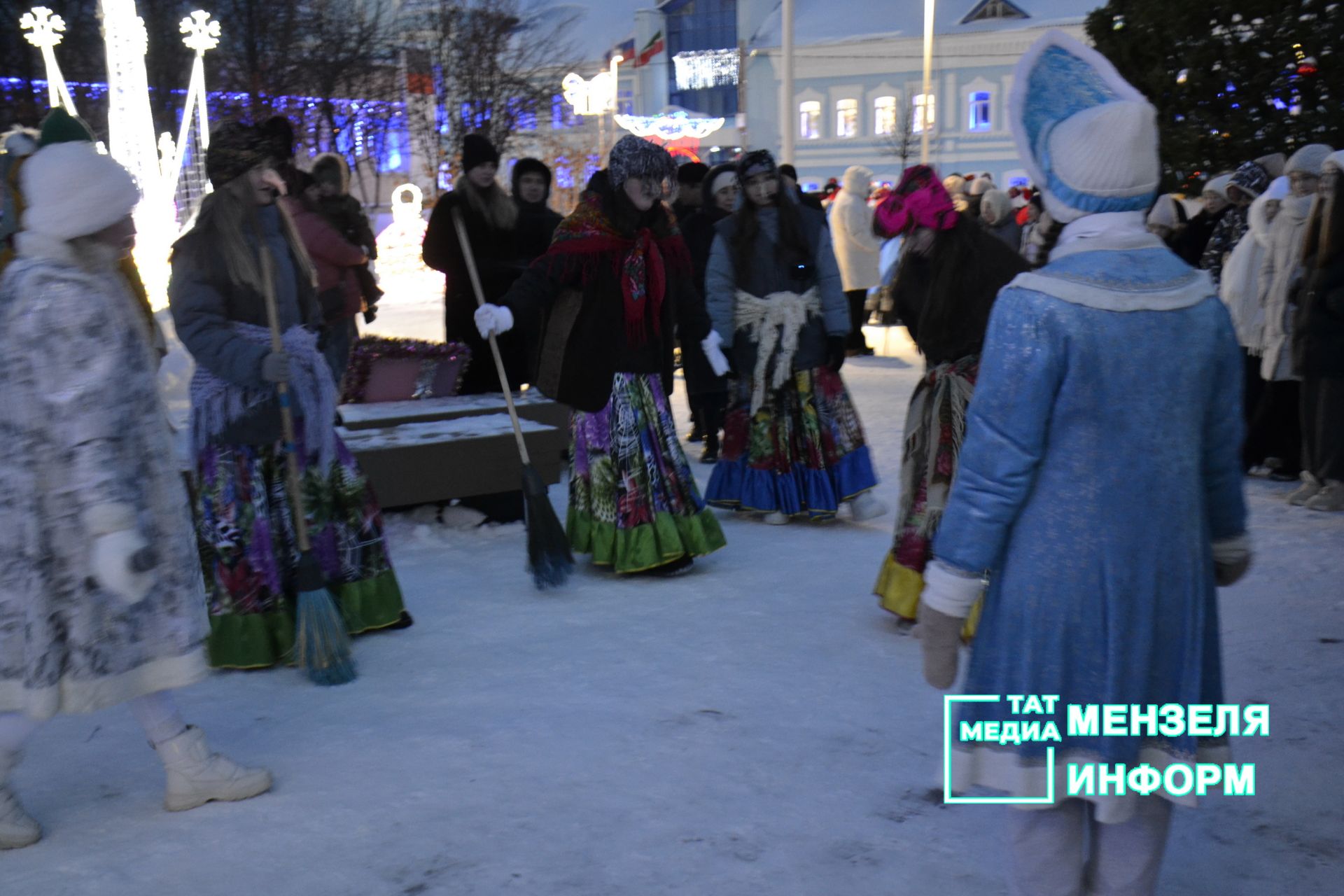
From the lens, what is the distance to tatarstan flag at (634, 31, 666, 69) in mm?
58406

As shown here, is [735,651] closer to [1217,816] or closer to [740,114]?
[1217,816]

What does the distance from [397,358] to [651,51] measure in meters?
53.4

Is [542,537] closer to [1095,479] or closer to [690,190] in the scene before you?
[1095,479]

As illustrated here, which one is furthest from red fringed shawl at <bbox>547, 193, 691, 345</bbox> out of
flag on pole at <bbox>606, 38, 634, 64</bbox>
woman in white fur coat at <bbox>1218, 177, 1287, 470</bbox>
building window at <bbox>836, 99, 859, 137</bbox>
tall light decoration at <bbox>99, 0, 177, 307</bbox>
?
flag on pole at <bbox>606, 38, 634, 64</bbox>

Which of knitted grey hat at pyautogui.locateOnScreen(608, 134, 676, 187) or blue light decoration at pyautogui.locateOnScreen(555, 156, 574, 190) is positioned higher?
blue light decoration at pyautogui.locateOnScreen(555, 156, 574, 190)

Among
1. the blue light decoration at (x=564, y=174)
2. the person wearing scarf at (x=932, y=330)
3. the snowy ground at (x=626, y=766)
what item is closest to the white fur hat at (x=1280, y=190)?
the snowy ground at (x=626, y=766)

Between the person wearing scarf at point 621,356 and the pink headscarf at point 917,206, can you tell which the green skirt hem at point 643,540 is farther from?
the pink headscarf at point 917,206

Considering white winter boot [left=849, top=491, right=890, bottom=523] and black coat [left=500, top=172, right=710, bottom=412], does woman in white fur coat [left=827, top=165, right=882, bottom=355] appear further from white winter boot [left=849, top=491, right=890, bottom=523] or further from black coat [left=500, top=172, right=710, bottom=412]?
black coat [left=500, top=172, right=710, bottom=412]

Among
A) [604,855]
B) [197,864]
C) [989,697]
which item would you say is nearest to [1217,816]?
[989,697]

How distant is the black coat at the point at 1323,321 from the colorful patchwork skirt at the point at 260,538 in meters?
4.82

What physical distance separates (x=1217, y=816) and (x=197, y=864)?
2.57m

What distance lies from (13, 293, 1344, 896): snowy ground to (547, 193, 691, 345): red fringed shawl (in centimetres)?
117

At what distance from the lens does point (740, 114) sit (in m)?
23.5

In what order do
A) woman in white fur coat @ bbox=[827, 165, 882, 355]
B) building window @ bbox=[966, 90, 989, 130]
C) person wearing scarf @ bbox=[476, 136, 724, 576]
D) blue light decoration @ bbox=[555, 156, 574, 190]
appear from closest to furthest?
person wearing scarf @ bbox=[476, 136, 724, 576], woman in white fur coat @ bbox=[827, 165, 882, 355], blue light decoration @ bbox=[555, 156, 574, 190], building window @ bbox=[966, 90, 989, 130]
